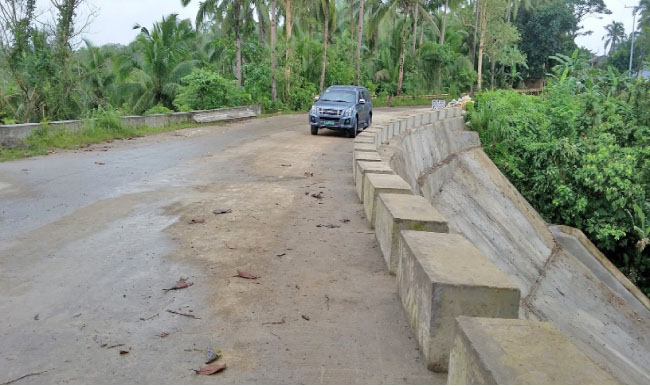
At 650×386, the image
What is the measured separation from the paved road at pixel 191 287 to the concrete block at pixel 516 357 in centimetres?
73

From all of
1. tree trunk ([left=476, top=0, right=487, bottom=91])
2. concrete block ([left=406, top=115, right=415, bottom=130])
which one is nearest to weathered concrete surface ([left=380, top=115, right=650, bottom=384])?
concrete block ([left=406, top=115, right=415, bottom=130])

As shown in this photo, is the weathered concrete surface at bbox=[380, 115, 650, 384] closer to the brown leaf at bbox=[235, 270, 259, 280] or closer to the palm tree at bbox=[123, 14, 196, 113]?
the brown leaf at bbox=[235, 270, 259, 280]

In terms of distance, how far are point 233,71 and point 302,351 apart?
36070 mm

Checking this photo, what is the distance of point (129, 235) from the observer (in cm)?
630

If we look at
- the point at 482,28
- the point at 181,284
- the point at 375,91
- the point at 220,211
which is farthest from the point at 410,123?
the point at 482,28

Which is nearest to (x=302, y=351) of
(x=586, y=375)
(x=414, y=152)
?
(x=586, y=375)

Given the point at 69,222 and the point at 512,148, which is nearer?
the point at 69,222

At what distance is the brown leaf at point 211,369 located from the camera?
3.31m

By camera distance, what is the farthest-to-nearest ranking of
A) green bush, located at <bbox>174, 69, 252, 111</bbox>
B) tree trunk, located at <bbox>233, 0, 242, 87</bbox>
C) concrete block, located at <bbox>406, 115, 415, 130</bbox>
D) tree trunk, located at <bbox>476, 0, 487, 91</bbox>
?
tree trunk, located at <bbox>476, 0, 487, 91</bbox> < tree trunk, located at <bbox>233, 0, 242, 87</bbox> < green bush, located at <bbox>174, 69, 252, 111</bbox> < concrete block, located at <bbox>406, 115, 415, 130</bbox>

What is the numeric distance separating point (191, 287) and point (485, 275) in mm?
2522

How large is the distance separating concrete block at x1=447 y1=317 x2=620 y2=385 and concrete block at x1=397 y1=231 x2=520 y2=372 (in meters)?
0.46

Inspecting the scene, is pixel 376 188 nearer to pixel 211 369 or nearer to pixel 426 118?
pixel 211 369

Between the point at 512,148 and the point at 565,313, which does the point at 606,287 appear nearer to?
the point at 565,313

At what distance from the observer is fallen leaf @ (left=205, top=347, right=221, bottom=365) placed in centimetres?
346
